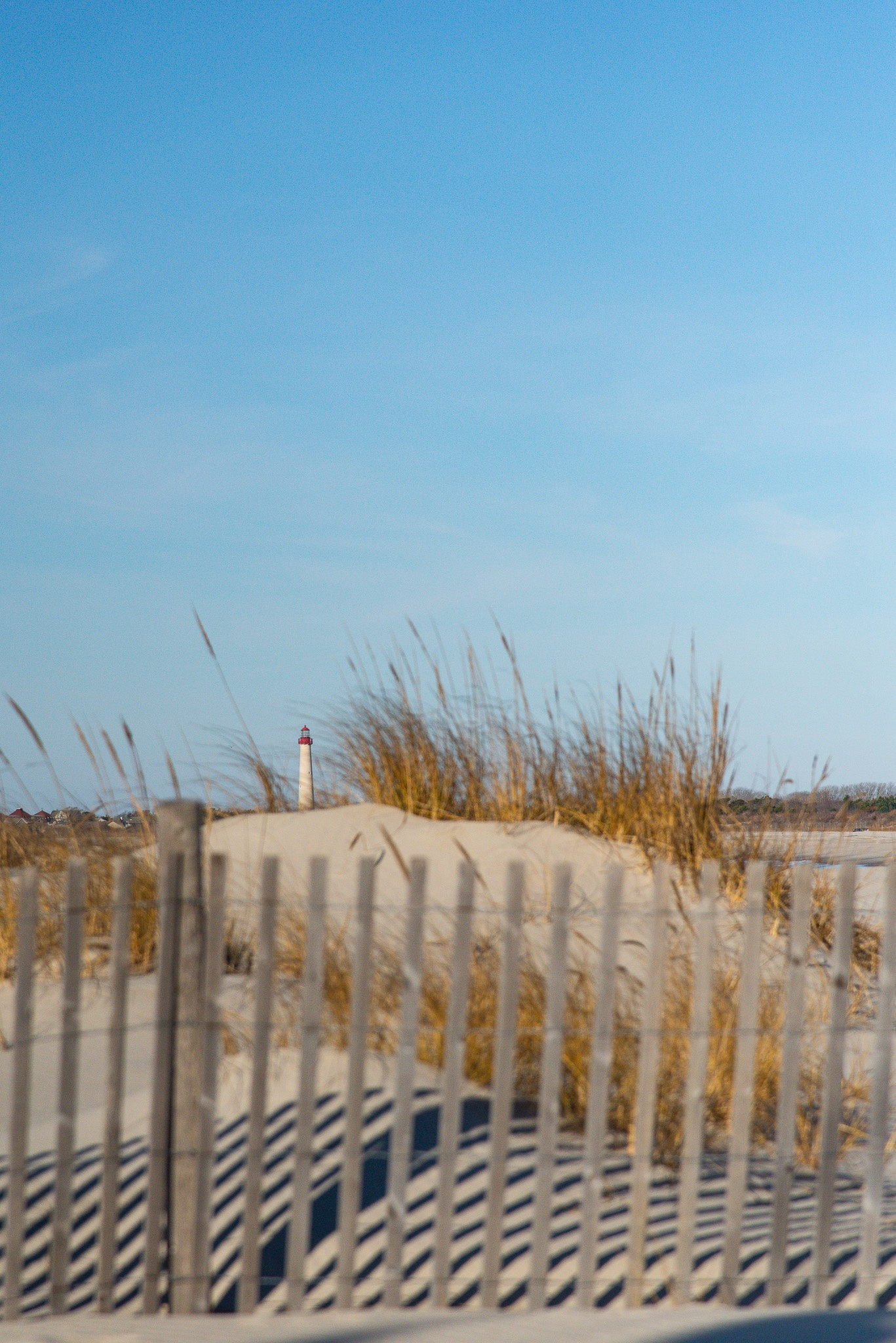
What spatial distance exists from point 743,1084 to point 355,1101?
1.02 metres

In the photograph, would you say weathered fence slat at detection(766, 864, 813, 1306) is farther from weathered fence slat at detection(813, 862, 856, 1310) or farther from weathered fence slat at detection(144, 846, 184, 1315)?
weathered fence slat at detection(144, 846, 184, 1315)

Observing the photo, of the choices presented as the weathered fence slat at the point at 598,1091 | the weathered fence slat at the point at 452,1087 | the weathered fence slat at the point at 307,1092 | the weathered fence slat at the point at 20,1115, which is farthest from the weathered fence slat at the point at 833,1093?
the weathered fence slat at the point at 20,1115

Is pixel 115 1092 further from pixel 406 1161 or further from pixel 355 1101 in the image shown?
pixel 406 1161

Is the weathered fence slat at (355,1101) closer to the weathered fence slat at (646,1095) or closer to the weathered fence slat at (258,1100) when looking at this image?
the weathered fence slat at (258,1100)

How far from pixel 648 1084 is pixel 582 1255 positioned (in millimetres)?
442

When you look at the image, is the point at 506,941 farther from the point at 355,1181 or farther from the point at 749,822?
the point at 749,822

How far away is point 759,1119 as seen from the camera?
3951 mm

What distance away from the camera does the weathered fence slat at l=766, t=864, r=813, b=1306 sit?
293 centimetres

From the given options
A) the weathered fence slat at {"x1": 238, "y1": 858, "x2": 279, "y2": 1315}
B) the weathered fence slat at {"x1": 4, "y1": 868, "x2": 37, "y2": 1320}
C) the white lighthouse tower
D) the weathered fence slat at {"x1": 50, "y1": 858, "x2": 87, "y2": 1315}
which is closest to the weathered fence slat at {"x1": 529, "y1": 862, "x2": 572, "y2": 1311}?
the weathered fence slat at {"x1": 238, "y1": 858, "x2": 279, "y2": 1315}

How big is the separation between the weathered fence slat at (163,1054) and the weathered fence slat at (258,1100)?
23cm

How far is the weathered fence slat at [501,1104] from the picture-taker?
109 inches

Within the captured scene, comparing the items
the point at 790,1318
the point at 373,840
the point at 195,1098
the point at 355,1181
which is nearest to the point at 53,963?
the point at 373,840

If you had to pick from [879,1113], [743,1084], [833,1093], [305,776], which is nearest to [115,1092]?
[743,1084]

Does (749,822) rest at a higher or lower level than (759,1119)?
higher
